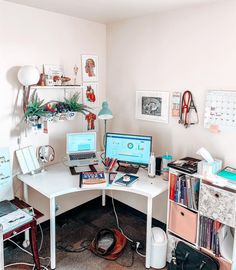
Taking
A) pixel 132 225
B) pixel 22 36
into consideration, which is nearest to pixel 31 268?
pixel 132 225

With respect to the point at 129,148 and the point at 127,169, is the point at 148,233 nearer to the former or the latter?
the point at 127,169

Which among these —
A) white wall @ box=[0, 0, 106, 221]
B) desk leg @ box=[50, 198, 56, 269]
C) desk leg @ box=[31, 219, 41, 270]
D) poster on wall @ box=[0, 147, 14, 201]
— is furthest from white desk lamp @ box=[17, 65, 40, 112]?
desk leg @ box=[31, 219, 41, 270]

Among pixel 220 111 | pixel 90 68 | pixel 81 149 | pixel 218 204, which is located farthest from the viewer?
pixel 90 68

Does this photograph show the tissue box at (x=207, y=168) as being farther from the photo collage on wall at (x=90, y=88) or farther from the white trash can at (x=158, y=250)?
the photo collage on wall at (x=90, y=88)

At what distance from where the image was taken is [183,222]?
2164 millimetres

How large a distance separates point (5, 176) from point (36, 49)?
1.20m

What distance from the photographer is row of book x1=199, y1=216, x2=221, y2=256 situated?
6.45 feet

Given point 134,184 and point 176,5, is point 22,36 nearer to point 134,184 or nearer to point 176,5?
point 176,5

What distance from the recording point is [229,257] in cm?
192

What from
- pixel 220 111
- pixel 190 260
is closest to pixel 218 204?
pixel 190 260

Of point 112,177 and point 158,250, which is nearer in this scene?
point 158,250

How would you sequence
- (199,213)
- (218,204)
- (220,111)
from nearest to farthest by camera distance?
Result: (218,204)
(199,213)
(220,111)

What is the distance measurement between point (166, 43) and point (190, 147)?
1.01 meters

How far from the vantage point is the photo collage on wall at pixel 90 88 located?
2877 millimetres
